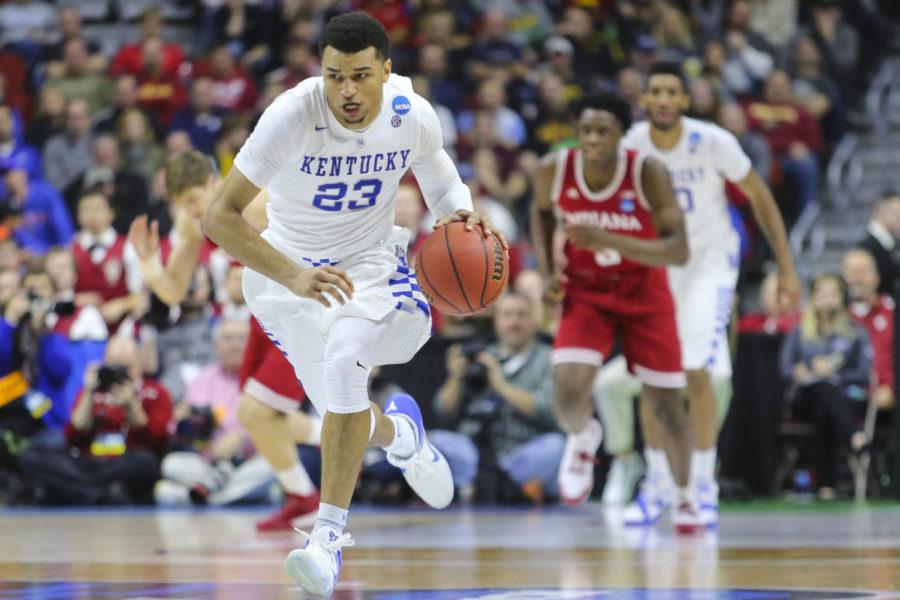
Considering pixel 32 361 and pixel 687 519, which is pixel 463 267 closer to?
pixel 687 519

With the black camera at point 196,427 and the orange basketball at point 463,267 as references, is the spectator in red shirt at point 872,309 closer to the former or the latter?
the black camera at point 196,427

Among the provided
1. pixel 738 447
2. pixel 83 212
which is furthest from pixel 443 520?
pixel 83 212

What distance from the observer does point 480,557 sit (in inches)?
258

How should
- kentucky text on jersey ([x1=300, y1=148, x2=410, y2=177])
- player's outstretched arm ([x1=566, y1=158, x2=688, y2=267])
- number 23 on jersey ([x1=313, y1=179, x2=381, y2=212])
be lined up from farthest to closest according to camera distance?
player's outstretched arm ([x1=566, y1=158, x2=688, y2=267]) < number 23 on jersey ([x1=313, y1=179, x2=381, y2=212]) < kentucky text on jersey ([x1=300, y1=148, x2=410, y2=177])

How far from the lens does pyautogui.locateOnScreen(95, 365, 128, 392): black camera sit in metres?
10.5

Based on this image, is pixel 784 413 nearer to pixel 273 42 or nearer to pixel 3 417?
pixel 3 417

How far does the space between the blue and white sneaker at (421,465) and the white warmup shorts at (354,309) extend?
1.43 ft

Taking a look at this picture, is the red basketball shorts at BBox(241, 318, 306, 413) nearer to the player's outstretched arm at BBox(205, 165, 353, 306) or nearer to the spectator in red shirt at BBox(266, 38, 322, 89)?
the player's outstretched arm at BBox(205, 165, 353, 306)

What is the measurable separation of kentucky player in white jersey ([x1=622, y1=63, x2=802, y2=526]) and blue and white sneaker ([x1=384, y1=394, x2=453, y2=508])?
1.96 metres

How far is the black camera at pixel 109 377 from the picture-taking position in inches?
413

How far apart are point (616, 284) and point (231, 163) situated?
19.0ft

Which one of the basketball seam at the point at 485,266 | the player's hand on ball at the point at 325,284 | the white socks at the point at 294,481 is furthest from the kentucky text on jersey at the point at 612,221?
the player's hand on ball at the point at 325,284

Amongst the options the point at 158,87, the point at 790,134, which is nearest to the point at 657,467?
the point at 790,134

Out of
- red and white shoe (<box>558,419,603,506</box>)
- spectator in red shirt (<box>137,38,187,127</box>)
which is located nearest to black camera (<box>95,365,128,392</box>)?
red and white shoe (<box>558,419,603,506</box>)
